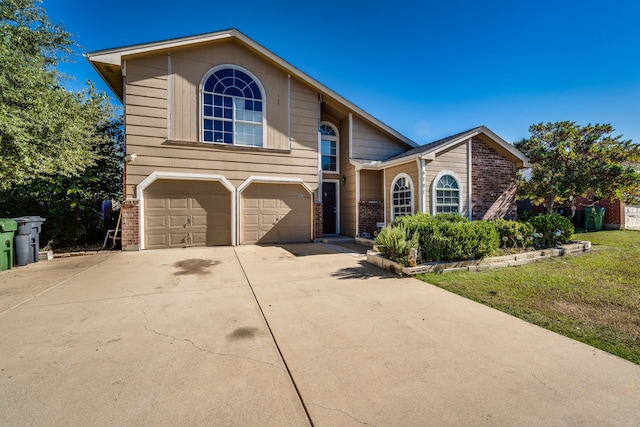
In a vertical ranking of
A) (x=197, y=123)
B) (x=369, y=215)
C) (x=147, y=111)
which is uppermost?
(x=147, y=111)

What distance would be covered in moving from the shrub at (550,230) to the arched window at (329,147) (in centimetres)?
744

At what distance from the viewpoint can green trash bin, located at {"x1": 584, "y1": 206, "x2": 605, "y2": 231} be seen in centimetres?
1420

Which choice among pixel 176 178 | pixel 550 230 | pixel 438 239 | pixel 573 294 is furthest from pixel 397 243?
pixel 176 178

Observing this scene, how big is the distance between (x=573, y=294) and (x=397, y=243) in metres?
2.96

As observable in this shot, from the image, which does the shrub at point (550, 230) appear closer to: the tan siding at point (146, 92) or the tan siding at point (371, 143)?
the tan siding at point (371, 143)

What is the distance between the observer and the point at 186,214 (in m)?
9.38

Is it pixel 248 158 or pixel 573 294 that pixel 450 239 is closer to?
pixel 573 294

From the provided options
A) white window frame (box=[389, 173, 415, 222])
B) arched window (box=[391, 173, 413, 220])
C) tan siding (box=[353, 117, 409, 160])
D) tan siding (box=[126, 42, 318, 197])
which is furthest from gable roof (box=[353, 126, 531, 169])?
tan siding (box=[126, 42, 318, 197])

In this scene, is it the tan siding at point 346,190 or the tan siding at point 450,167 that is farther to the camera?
the tan siding at point 346,190

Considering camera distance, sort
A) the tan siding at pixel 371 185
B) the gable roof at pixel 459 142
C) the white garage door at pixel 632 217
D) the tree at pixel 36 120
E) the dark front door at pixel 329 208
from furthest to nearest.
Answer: the white garage door at pixel 632 217, the dark front door at pixel 329 208, the tan siding at pixel 371 185, the gable roof at pixel 459 142, the tree at pixel 36 120

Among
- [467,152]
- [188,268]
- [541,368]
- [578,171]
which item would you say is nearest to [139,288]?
[188,268]

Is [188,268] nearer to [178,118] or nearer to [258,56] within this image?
[178,118]

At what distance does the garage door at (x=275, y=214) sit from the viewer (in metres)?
10.1

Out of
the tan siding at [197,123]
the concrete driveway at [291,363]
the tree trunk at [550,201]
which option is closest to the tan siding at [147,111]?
the tan siding at [197,123]
